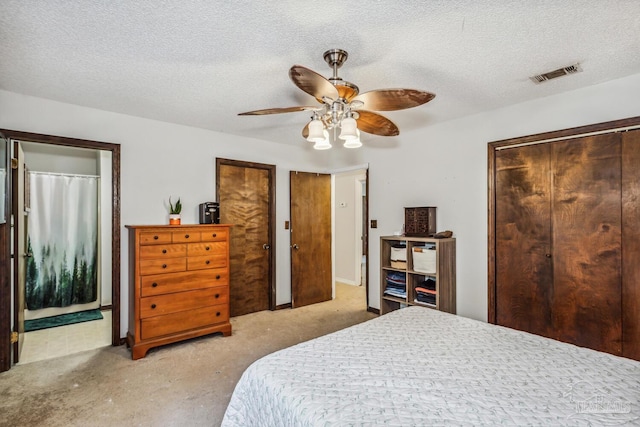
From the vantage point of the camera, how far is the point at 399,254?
3514 millimetres

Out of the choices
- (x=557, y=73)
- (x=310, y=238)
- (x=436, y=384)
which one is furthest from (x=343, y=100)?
Result: (x=310, y=238)

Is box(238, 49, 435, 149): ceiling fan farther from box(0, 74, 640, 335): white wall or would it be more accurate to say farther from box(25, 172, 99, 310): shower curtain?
box(25, 172, 99, 310): shower curtain

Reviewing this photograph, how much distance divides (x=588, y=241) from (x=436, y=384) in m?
2.14

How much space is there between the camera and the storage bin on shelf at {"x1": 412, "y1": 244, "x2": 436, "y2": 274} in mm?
3191

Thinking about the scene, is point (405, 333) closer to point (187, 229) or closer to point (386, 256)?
point (386, 256)

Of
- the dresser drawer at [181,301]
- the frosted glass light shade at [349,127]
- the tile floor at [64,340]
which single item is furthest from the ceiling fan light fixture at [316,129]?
the tile floor at [64,340]

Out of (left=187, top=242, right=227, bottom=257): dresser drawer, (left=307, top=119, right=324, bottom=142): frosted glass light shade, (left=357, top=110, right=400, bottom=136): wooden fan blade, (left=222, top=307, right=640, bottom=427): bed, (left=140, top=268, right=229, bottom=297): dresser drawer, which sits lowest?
(left=222, top=307, right=640, bottom=427): bed

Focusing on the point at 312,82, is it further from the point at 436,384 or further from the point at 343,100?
the point at 436,384

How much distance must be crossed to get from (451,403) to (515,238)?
2274 mm

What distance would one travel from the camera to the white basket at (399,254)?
3.46 metres

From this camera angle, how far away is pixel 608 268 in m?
2.47

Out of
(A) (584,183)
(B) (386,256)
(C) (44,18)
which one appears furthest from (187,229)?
(A) (584,183)

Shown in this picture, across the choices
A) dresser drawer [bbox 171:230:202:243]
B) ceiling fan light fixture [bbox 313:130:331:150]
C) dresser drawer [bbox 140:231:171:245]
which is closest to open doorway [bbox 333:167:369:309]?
dresser drawer [bbox 171:230:202:243]

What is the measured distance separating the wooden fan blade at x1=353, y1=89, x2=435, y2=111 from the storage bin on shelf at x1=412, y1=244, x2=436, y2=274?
1.74 metres
